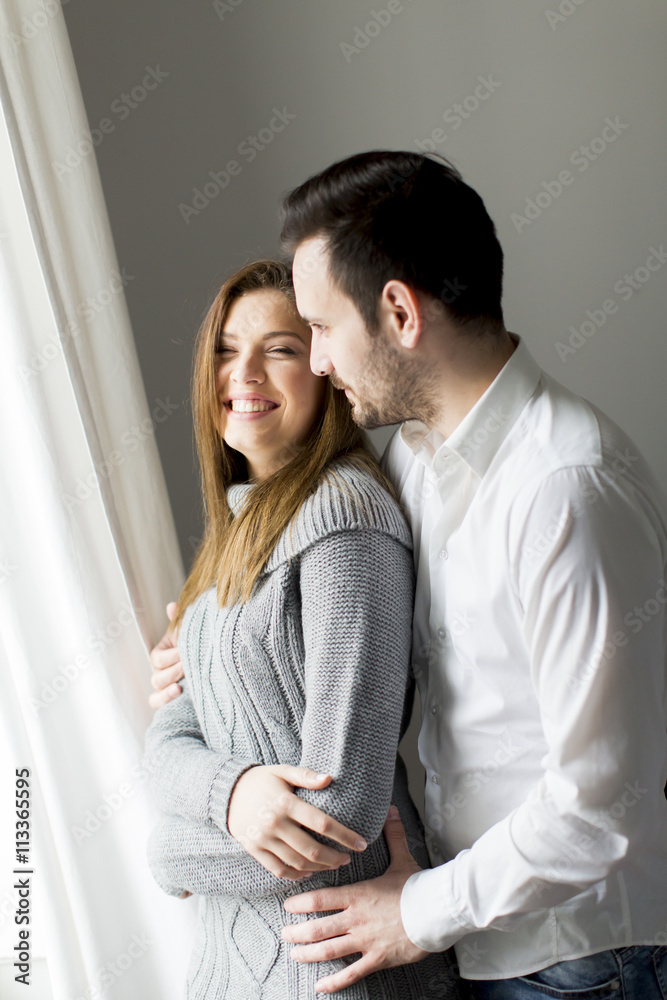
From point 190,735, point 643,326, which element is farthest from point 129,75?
point 190,735

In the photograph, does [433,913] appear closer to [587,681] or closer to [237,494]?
[587,681]

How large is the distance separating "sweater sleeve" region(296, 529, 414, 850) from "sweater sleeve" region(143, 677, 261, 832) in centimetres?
11

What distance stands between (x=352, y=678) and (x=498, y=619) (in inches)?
7.0

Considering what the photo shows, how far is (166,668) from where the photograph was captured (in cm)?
118

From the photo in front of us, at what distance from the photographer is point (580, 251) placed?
4.84ft

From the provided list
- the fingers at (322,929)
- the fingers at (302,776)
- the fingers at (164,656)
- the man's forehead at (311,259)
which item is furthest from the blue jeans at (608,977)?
the man's forehead at (311,259)

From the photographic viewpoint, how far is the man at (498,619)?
2.58ft

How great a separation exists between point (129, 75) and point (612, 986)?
1633mm

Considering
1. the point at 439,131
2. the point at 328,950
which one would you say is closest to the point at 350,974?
the point at 328,950

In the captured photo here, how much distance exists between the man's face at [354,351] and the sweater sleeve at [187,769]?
47 centimetres

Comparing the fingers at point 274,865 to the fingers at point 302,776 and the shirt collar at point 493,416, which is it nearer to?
the fingers at point 302,776

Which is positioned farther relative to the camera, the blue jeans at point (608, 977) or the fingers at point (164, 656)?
the fingers at point (164, 656)

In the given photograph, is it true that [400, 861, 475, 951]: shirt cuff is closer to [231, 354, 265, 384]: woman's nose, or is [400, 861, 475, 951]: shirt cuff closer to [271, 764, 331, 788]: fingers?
[271, 764, 331, 788]: fingers

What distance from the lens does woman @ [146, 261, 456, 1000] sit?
2.90 ft
